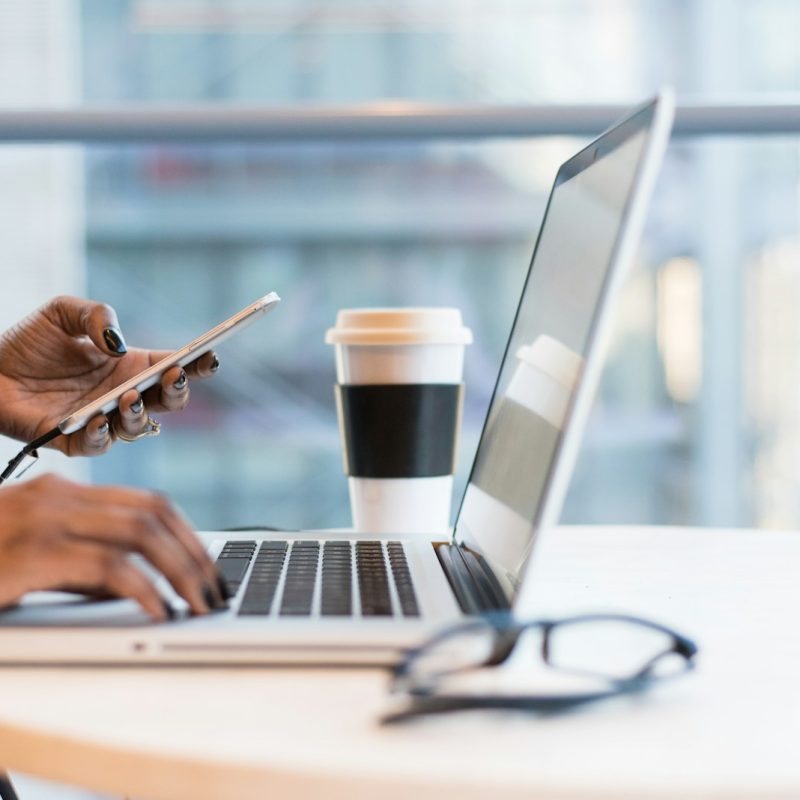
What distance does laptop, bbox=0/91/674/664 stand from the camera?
37 centimetres

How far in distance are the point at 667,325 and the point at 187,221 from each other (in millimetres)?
2065

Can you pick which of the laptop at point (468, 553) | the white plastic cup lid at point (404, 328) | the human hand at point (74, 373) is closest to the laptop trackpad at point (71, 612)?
the laptop at point (468, 553)

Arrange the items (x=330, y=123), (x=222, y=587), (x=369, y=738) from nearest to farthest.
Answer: (x=369, y=738)
(x=222, y=587)
(x=330, y=123)

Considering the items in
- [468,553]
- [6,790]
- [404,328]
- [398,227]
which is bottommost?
[6,790]

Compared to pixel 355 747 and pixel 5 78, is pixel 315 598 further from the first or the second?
pixel 5 78

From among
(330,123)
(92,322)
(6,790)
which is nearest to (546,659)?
(92,322)

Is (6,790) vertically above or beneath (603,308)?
beneath

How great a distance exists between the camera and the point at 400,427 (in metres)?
0.72

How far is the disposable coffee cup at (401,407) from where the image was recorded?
717 millimetres

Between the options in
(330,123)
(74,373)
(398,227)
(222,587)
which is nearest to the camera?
(222,587)

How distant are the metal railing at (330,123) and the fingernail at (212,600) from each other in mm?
630

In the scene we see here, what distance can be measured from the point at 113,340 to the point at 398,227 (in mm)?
3812

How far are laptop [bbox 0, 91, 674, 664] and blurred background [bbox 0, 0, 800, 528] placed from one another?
11.6 ft

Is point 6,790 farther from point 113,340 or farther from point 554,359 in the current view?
point 554,359
